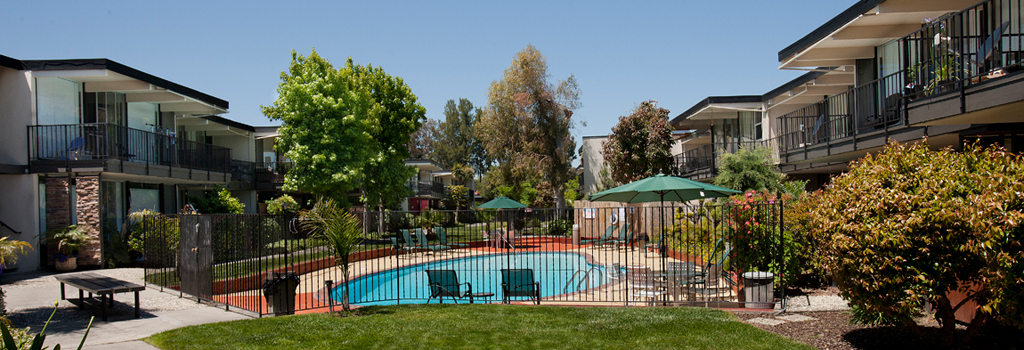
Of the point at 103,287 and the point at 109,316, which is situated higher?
the point at 103,287

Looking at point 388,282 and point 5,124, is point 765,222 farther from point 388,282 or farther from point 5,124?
point 5,124

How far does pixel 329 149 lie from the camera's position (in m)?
22.5

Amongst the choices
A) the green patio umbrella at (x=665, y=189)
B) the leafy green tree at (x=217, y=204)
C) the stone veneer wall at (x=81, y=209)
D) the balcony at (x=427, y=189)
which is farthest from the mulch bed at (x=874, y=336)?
the balcony at (x=427, y=189)

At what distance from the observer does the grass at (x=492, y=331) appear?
23.3ft


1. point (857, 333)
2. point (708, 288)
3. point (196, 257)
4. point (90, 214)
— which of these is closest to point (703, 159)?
point (708, 288)

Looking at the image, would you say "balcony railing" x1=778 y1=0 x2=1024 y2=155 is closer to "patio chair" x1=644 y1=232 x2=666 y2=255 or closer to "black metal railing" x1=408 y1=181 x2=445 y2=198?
"patio chair" x1=644 y1=232 x2=666 y2=255

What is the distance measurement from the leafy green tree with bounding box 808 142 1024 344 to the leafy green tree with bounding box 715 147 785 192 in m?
11.1

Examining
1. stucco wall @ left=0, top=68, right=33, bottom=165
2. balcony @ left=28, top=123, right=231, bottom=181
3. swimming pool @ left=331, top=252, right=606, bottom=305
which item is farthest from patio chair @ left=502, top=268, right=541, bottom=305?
stucco wall @ left=0, top=68, right=33, bottom=165

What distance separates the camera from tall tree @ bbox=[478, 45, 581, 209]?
114ft

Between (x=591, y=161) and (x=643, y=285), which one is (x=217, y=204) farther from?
(x=591, y=161)

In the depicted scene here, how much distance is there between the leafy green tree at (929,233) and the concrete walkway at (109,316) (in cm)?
795

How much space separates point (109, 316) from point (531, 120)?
2723 centimetres

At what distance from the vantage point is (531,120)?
34.9m

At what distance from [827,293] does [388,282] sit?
1180 centimetres
